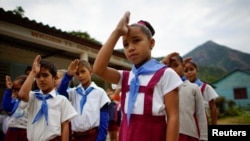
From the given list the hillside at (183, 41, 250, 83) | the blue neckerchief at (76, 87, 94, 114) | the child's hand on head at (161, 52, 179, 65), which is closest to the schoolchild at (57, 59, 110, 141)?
the blue neckerchief at (76, 87, 94, 114)

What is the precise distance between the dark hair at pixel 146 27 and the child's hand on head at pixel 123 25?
0.28 ft

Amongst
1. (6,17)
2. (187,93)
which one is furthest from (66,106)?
(6,17)

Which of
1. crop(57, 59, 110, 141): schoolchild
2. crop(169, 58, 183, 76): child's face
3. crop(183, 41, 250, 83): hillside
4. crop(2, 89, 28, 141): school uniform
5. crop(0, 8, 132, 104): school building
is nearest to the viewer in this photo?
crop(169, 58, 183, 76): child's face

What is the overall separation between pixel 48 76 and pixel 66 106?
35 centimetres

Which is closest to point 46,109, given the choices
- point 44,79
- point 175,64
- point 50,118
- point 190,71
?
point 50,118

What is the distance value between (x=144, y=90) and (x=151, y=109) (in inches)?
5.2

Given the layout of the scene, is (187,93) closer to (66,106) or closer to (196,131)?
(196,131)

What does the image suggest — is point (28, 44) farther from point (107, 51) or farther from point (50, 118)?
point (107, 51)

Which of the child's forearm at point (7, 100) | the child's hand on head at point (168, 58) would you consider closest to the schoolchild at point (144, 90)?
the child's hand on head at point (168, 58)

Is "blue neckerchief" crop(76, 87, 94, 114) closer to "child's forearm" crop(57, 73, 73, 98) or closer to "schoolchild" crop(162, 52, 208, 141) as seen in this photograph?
"child's forearm" crop(57, 73, 73, 98)

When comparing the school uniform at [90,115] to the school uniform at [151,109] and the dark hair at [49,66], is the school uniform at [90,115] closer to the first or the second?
the dark hair at [49,66]

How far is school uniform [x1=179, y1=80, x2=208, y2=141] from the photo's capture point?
2854mm

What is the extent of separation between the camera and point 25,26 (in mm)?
6355

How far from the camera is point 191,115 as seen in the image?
2906mm
